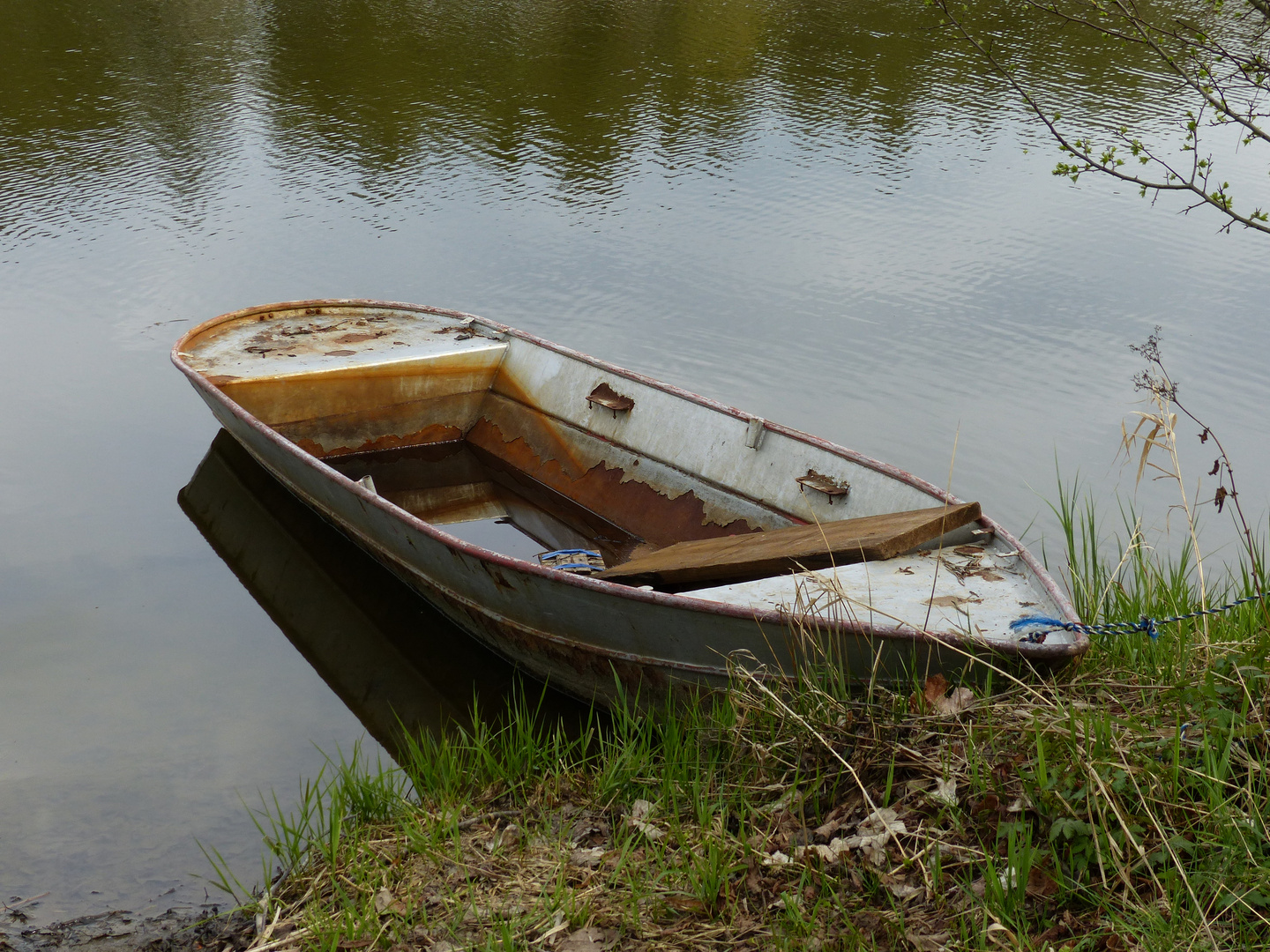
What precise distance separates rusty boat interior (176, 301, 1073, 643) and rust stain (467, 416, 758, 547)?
1cm

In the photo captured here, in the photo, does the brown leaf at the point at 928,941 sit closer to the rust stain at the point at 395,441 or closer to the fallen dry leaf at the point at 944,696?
the fallen dry leaf at the point at 944,696

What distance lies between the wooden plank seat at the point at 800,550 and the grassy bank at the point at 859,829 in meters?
0.69

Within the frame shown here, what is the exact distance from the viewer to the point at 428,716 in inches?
205

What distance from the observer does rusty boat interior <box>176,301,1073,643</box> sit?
13.9 ft

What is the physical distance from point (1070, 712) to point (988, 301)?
7.44 metres

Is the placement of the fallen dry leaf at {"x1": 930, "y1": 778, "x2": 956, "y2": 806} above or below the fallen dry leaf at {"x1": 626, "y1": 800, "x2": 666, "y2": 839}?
above

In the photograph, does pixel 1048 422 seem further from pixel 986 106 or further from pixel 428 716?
pixel 986 106

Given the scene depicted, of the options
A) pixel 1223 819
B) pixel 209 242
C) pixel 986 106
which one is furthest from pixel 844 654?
pixel 986 106

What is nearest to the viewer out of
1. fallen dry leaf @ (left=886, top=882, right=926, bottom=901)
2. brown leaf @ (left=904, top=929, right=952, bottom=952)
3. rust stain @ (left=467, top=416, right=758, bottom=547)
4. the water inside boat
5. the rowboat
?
brown leaf @ (left=904, top=929, right=952, bottom=952)

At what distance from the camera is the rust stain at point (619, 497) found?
5.98 metres

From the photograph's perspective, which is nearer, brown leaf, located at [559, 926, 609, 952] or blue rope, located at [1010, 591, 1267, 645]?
brown leaf, located at [559, 926, 609, 952]

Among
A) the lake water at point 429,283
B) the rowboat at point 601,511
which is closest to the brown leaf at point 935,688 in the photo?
the rowboat at point 601,511

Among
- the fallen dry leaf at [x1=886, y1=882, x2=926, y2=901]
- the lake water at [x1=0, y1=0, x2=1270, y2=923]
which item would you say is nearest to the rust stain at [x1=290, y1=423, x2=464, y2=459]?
the lake water at [x1=0, y1=0, x2=1270, y2=923]

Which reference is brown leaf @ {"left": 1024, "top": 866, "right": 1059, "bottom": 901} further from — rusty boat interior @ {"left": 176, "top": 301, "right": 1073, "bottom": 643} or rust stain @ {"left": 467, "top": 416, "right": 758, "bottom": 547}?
rust stain @ {"left": 467, "top": 416, "right": 758, "bottom": 547}
